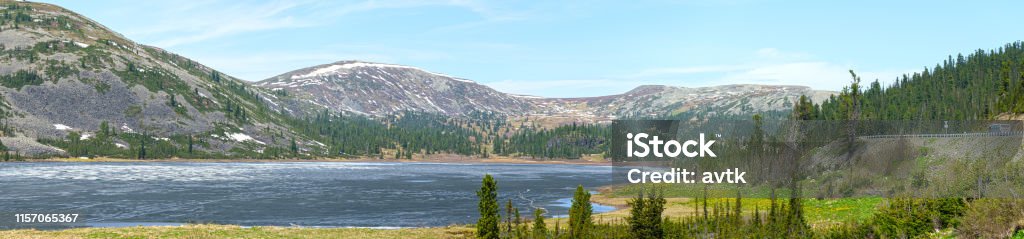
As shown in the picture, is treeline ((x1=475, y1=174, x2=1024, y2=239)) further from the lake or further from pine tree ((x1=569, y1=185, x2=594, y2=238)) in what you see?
the lake

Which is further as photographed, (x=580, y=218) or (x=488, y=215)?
(x=580, y=218)

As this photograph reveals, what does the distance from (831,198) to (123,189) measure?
12677 cm

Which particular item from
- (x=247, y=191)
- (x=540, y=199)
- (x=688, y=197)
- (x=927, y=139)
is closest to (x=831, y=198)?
(x=927, y=139)

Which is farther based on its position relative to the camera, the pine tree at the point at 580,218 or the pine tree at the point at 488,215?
the pine tree at the point at 580,218

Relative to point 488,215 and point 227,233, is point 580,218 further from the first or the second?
point 227,233

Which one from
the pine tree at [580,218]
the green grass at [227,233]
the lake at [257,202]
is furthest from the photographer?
the lake at [257,202]

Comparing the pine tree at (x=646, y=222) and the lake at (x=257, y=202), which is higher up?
the pine tree at (x=646, y=222)

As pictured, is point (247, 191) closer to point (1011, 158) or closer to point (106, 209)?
point (106, 209)

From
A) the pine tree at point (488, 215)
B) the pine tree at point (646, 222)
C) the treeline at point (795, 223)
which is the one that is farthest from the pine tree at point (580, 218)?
the pine tree at point (488, 215)

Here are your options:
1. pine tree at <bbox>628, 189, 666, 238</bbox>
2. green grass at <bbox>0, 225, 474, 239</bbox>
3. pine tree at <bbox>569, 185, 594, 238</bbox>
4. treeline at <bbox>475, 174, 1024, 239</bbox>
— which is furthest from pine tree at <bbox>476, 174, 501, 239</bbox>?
green grass at <bbox>0, 225, 474, 239</bbox>

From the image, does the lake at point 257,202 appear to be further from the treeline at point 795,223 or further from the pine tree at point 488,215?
A: the pine tree at point 488,215

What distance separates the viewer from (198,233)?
68.4 meters

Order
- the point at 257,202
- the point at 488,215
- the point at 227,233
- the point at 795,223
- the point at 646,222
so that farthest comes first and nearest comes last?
the point at 257,202 → the point at 227,233 → the point at 795,223 → the point at 646,222 → the point at 488,215

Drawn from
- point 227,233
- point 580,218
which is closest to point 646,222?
point 580,218
